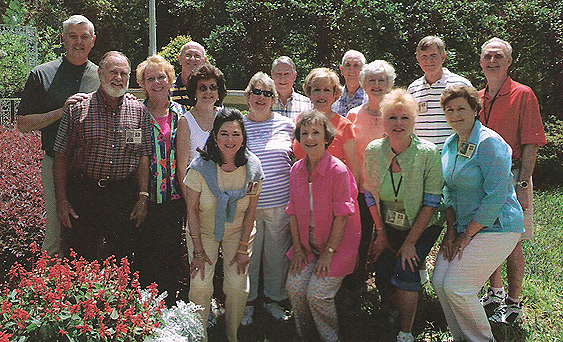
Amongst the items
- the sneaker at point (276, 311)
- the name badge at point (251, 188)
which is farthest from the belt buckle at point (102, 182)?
the sneaker at point (276, 311)

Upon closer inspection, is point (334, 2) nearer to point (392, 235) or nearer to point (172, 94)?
point (172, 94)

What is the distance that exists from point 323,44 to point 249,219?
990cm

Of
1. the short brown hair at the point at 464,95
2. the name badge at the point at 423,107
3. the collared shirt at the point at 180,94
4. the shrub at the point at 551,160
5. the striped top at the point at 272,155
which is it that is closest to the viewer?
the short brown hair at the point at 464,95

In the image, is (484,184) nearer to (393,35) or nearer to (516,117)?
(516,117)

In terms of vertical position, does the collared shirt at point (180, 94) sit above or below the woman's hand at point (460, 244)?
above

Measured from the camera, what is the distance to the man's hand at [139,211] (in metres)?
4.16

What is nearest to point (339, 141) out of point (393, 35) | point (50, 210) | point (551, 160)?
point (50, 210)

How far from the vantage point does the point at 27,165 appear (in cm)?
651

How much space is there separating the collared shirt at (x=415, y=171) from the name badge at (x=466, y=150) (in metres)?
0.18

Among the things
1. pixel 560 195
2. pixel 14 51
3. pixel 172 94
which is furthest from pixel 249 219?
pixel 14 51

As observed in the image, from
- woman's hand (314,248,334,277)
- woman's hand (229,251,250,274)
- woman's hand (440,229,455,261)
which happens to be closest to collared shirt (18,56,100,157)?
woman's hand (229,251,250,274)

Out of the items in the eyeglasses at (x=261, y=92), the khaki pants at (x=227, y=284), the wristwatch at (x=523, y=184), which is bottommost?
the khaki pants at (x=227, y=284)

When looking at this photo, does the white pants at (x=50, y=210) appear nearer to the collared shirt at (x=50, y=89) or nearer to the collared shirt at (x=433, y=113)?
the collared shirt at (x=50, y=89)

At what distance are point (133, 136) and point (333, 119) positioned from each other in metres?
1.73
